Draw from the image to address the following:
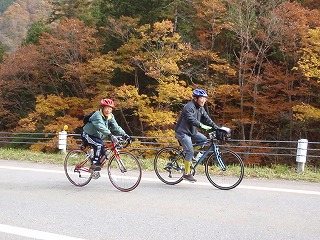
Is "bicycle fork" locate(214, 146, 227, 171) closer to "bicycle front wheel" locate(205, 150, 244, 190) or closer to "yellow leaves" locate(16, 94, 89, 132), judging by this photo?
"bicycle front wheel" locate(205, 150, 244, 190)

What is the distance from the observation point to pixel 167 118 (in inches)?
726

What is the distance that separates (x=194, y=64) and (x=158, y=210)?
17044 millimetres

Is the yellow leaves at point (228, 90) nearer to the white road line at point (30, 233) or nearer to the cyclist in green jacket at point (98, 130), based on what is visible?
the cyclist in green jacket at point (98, 130)

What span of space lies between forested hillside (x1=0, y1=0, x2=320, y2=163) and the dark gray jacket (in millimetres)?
11407

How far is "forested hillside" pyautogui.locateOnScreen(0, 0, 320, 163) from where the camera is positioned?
18844mm

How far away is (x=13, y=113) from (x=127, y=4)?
13271 millimetres

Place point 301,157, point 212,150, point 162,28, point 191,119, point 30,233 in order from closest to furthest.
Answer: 1. point 30,233
2. point 191,119
3. point 212,150
4. point 301,157
5. point 162,28

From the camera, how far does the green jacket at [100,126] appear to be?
6.48m

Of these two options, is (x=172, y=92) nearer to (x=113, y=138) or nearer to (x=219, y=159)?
(x=219, y=159)

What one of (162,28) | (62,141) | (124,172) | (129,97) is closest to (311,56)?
(162,28)

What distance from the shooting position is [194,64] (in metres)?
21.7

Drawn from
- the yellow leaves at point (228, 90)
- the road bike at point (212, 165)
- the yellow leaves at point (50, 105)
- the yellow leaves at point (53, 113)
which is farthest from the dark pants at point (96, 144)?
the yellow leaves at point (50, 105)

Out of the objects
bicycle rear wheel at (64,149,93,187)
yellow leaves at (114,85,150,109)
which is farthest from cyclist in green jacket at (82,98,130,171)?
yellow leaves at (114,85,150,109)

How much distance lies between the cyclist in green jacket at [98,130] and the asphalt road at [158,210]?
695 mm
